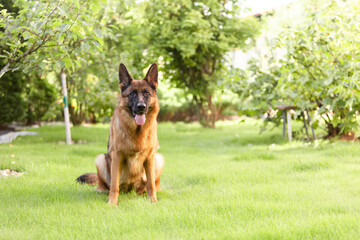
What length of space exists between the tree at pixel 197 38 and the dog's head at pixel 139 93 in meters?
6.86

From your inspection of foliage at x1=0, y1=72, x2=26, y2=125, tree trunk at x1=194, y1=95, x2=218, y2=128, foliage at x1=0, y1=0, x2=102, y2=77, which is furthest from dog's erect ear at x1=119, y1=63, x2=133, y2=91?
tree trunk at x1=194, y1=95, x2=218, y2=128

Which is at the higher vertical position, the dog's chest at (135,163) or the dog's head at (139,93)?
the dog's head at (139,93)

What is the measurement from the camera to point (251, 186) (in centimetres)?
469

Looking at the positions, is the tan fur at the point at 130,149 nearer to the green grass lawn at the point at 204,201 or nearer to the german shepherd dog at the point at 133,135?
the german shepherd dog at the point at 133,135

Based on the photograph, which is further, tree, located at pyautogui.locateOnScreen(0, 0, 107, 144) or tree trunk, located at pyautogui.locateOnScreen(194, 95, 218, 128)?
tree trunk, located at pyautogui.locateOnScreen(194, 95, 218, 128)

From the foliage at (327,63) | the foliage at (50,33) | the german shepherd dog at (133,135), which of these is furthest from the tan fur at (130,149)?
the foliage at (327,63)

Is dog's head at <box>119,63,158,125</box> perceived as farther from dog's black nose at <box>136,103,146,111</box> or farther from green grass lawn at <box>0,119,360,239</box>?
green grass lawn at <box>0,119,360,239</box>

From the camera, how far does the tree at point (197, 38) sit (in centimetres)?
1122

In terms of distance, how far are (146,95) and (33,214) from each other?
1.69m

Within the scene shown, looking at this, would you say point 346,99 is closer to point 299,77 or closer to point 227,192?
point 299,77

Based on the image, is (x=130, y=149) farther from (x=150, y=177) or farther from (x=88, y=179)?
(x=88, y=179)

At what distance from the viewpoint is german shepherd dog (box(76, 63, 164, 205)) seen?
4.04 m

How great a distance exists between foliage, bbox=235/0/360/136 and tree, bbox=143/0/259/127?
3962 millimetres

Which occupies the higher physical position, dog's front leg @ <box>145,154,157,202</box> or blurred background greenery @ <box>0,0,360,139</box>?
blurred background greenery @ <box>0,0,360,139</box>
